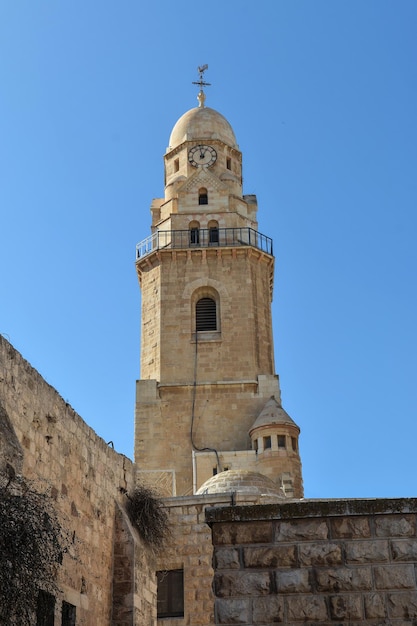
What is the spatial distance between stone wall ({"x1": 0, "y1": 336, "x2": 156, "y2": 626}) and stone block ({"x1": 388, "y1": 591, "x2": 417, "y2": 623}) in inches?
156

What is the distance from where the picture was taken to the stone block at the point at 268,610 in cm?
547

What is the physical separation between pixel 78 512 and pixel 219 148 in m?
22.1

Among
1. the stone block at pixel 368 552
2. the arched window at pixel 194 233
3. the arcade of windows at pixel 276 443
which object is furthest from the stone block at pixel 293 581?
the arched window at pixel 194 233

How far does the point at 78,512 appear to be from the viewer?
10.1m

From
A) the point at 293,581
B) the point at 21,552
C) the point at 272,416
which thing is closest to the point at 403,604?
the point at 293,581

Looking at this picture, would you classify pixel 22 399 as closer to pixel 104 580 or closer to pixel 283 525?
pixel 104 580

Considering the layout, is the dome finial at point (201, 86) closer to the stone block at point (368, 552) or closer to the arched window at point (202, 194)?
the arched window at point (202, 194)

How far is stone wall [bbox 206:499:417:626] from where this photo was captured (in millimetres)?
5461

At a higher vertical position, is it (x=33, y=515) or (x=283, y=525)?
(x=33, y=515)

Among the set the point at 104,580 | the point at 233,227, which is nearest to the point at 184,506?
the point at 104,580

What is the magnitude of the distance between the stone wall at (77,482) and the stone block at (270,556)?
3204mm

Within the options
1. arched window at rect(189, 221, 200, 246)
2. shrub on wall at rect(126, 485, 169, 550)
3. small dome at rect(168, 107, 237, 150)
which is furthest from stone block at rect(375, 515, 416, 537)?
small dome at rect(168, 107, 237, 150)

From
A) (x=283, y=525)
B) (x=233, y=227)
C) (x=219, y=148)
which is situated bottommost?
(x=283, y=525)

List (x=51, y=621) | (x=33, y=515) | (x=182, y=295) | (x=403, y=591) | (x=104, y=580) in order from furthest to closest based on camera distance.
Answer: (x=182, y=295) → (x=104, y=580) → (x=51, y=621) → (x=33, y=515) → (x=403, y=591)
